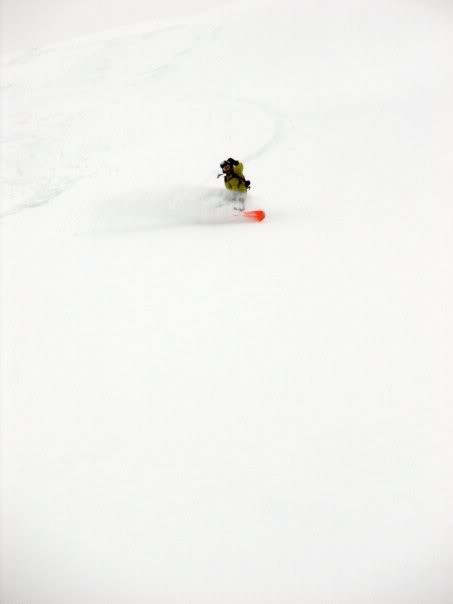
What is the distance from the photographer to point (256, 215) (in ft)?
9.90

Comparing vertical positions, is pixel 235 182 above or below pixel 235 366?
above

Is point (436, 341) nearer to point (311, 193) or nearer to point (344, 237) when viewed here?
point (344, 237)

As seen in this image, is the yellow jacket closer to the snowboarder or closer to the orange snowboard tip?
the snowboarder

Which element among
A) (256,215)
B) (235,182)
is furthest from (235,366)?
(235,182)

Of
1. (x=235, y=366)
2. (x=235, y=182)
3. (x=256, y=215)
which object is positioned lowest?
(x=235, y=366)

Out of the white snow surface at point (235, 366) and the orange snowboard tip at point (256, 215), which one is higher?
the orange snowboard tip at point (256, 215)

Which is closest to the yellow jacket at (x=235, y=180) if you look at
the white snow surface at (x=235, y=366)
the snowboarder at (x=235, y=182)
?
the snowboarder at (x=235, y=182)

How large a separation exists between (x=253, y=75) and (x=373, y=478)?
16.3 ft

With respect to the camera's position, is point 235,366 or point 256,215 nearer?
point 235,366

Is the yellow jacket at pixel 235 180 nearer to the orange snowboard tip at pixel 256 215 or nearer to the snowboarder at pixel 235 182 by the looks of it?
the snowboarder at pixel 235 182

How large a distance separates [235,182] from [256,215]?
0.28 meters

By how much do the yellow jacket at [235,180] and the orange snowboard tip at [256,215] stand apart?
0.19 m

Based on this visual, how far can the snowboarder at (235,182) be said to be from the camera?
3.04m

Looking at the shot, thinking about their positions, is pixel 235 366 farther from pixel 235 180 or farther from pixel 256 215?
pixel 235 180
